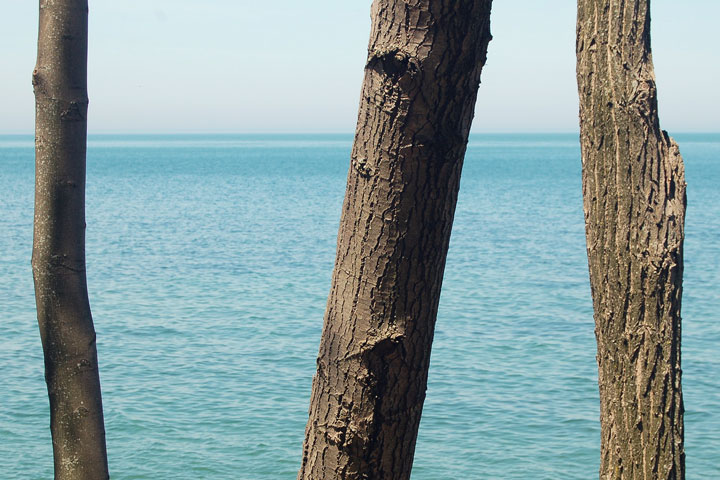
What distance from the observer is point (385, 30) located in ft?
5.29

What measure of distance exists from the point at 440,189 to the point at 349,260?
0.24 meters

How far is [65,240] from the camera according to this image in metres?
2.54

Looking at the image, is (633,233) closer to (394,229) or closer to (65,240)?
(394,229)

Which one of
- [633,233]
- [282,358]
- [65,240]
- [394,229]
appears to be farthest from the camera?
[282,358]


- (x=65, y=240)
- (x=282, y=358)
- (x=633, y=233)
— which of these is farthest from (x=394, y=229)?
(x=282, y=358)

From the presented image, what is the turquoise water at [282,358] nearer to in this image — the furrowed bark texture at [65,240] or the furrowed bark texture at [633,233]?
the furrowed bark texture at [633,233]

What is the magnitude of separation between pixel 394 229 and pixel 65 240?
53.4 inches

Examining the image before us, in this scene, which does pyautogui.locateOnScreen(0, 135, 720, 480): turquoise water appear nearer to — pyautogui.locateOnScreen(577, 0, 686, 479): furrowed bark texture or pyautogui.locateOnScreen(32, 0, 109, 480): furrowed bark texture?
pyautogui.locateOnScreen(577, 0, 686, 479): furrowed bark texture

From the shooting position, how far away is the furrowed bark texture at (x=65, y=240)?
2.48 m

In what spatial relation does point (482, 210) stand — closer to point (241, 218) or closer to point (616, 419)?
point (241, 218)

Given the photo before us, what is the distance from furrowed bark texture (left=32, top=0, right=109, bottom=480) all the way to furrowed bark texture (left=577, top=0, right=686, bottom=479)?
2.06 m

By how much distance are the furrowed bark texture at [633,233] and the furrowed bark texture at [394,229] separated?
1895 millimetres

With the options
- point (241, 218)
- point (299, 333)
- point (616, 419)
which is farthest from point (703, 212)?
point (616, 419)

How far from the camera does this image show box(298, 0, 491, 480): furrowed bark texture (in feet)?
5.20
